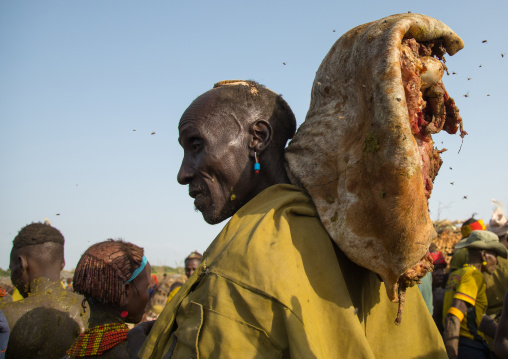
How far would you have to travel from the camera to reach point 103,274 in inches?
133

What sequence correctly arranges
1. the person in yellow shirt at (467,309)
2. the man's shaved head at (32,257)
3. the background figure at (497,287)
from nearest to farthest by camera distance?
the man's shaved head at (32,257), the person in yellow shirt at (467,309), the background figure at (497,287)

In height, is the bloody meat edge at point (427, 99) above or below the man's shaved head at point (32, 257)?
above

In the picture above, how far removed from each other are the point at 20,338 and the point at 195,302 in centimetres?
279

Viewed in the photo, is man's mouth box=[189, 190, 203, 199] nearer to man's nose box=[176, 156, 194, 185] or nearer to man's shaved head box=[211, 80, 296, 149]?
man's nose box=[176, 156, 194, 185]

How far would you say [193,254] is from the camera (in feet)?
32.8

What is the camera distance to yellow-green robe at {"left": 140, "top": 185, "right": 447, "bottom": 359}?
5.70ft

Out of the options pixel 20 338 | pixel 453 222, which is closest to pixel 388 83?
A: pixel 20 338

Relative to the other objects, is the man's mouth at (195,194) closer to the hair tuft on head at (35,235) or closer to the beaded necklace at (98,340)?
the beaded necklace at (98,340)

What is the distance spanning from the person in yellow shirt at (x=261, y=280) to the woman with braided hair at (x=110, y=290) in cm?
116

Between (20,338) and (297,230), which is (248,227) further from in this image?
(20,338)

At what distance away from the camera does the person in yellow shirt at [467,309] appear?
5730mm

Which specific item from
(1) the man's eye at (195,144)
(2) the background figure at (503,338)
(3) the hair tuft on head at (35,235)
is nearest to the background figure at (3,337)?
(3) the hair tuft on head at (35,235)

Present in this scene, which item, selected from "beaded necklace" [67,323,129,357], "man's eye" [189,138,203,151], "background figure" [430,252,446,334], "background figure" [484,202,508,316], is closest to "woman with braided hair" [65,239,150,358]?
"beaded necklace" [67,323,129,357]

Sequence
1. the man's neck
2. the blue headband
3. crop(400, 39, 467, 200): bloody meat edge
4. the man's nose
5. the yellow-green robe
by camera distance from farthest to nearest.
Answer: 1. the man's neck
2. the blue headband
3. the man's nose
4. crop(400, 39, 467, 200): bloody meat edge
5. the yellow-green robe
